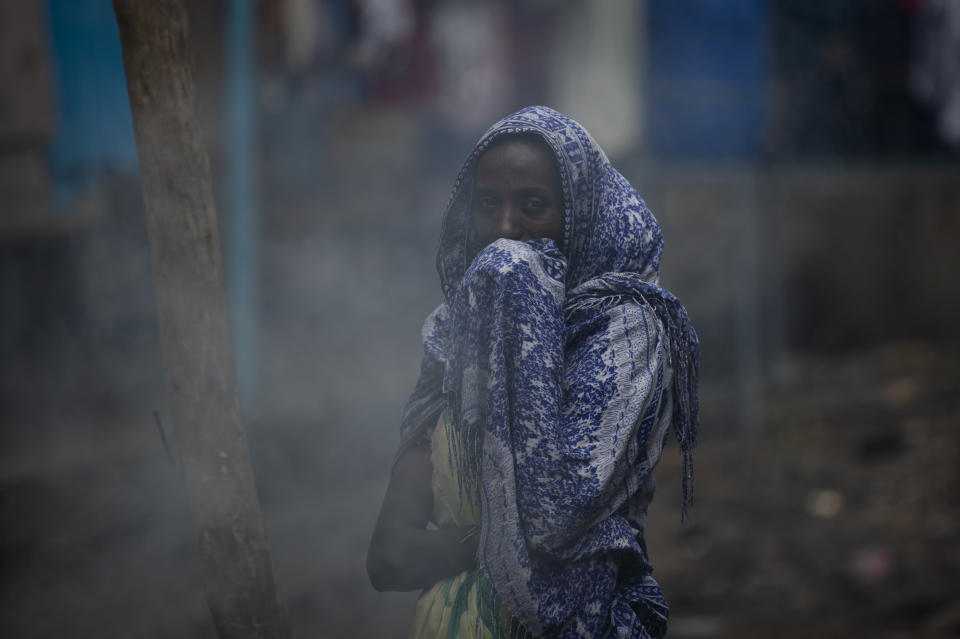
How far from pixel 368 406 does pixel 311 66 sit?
3.80 metres

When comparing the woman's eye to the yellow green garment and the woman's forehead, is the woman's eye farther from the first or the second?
the yellow green garment

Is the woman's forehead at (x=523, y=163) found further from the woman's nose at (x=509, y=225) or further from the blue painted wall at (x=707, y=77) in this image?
the blue painted wall at (x=707, y=77)

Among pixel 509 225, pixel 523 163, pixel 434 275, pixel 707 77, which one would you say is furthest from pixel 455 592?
pixel 434 275

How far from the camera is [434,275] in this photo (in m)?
7.76

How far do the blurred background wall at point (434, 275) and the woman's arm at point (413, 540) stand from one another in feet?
7.81

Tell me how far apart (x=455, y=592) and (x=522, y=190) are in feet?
2.51

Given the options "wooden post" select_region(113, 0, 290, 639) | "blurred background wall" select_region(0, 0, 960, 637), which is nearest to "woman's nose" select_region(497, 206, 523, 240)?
"wooden post" select_region(113, 0, 290, 639)

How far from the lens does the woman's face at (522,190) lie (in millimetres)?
1568

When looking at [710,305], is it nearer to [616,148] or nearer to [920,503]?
[616,148]

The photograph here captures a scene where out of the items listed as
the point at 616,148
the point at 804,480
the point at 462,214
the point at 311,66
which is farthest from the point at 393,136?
the point at 462,214

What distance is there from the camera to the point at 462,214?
67.2 inches

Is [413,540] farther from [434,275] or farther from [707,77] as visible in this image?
[434,275]

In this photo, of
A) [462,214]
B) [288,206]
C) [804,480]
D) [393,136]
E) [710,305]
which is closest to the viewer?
[462,214]

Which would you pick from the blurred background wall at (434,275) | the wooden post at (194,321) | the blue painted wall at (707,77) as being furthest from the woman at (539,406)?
the blue painted wall at (707,77)
